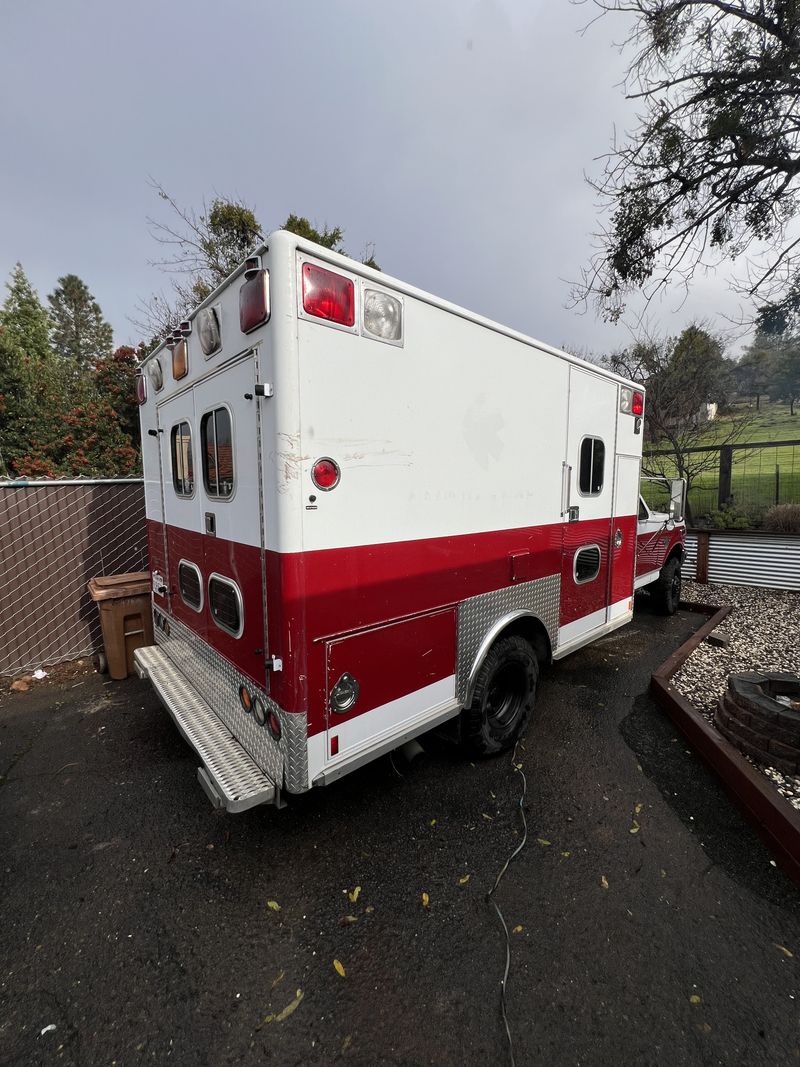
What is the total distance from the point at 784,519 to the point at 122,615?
12175mm

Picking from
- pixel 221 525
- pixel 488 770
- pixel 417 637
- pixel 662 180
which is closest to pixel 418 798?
pixel 488 770

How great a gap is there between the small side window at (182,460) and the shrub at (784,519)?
11.3 metres

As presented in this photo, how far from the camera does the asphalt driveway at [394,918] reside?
1774 millimetres

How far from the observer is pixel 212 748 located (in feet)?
8.66

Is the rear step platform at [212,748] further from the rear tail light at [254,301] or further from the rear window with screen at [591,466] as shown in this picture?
the rear window with screen at [591,466]

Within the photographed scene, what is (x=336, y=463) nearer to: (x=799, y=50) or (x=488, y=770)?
(x=488, y=770)

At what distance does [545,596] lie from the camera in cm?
369

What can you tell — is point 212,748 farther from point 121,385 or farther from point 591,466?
point 121,385

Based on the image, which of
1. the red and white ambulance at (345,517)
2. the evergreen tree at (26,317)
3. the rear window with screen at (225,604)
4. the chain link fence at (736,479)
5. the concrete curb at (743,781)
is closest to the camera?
the red and white ambulance at (345,517)

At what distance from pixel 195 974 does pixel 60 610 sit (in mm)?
4574

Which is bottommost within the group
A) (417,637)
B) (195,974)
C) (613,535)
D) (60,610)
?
(195,974)

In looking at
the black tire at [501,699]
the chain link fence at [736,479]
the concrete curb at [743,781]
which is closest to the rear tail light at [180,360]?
the black tire at [501,699]

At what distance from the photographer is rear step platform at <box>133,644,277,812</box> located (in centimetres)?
227

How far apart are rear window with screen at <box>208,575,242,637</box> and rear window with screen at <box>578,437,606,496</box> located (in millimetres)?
2920
